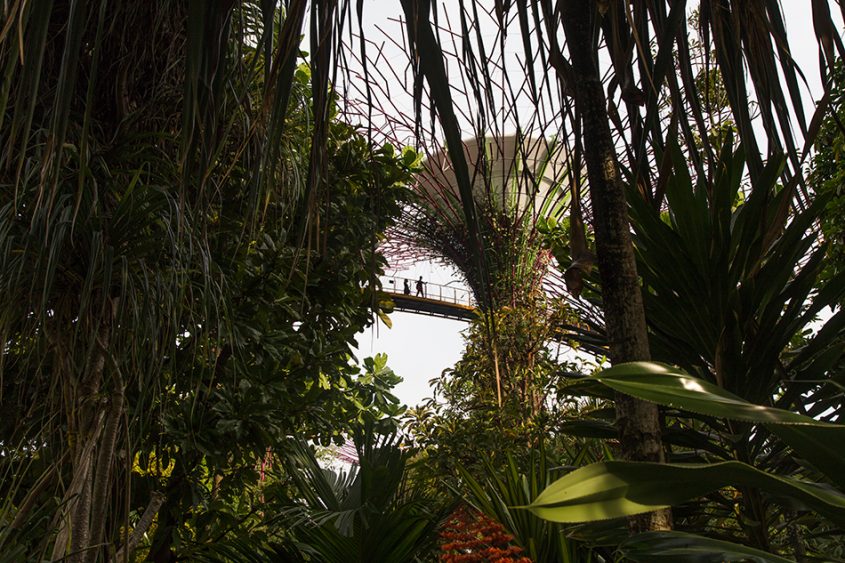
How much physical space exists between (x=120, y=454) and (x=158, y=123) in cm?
88

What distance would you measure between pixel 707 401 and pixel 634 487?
6cm

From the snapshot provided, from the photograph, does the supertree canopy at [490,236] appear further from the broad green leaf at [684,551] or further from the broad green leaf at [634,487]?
the broad green leaf at [634,487]

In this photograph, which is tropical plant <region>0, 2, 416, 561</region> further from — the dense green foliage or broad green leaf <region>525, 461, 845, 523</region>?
broad green leaf <region>525, 461, 845, 523</region>

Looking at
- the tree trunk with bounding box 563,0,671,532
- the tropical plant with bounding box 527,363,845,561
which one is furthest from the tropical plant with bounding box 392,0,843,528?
the tropical plant with bounding box 527,363,845,561

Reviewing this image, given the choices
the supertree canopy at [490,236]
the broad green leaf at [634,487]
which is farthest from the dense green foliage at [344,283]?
the supertree canopy at [490,236]

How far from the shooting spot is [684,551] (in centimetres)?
48

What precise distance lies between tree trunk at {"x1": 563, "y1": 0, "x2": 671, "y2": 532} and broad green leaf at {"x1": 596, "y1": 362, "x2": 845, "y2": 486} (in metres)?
0.31

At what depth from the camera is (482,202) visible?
15.8 feet

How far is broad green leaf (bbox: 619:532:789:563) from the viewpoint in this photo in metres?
0.47

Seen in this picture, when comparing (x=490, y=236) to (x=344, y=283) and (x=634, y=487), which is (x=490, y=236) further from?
(x=634, y=487)

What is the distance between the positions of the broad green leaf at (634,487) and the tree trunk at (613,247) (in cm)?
32

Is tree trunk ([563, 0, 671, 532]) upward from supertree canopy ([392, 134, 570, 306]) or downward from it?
downward

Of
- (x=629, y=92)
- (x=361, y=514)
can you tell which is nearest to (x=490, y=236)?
(x=361, y=514)

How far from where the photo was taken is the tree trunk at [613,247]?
0.73 m
